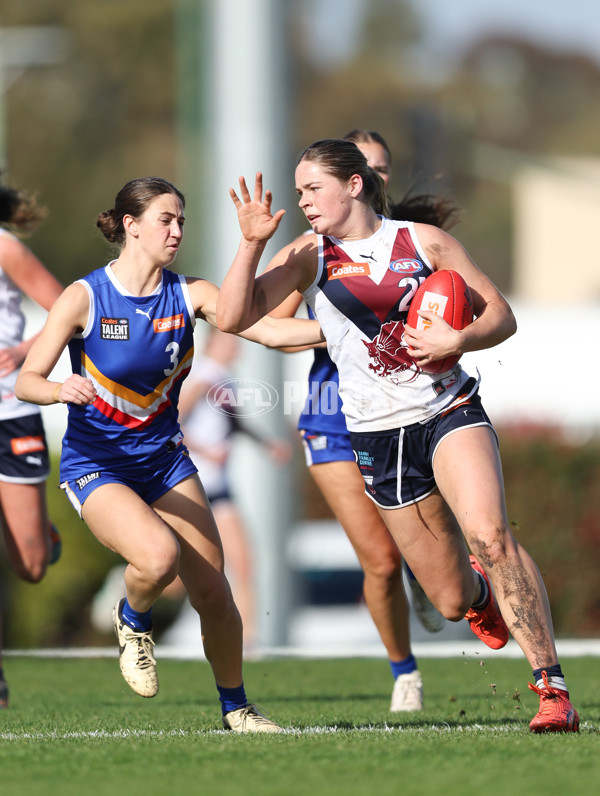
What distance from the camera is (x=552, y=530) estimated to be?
14562 mm

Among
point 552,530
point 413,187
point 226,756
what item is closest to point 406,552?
point 226,756

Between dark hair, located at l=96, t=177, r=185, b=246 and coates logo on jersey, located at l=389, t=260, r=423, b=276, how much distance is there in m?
0.98

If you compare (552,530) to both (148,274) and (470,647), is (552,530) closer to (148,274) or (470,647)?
(470,647)

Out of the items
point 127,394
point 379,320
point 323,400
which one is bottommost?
point 323,400

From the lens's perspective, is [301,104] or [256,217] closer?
[256,217]

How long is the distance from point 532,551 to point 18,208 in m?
8.17

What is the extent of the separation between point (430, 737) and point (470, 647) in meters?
6.10

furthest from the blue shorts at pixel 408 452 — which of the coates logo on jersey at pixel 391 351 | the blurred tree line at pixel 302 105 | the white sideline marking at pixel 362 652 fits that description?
the blurred tree line at pixel 302 105

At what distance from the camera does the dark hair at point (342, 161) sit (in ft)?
19.8

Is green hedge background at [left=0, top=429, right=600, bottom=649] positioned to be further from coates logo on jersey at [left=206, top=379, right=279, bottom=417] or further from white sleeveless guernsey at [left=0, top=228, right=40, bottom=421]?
white sleeveless guernsey at [left=0, top=228, right=40, bottom=421]

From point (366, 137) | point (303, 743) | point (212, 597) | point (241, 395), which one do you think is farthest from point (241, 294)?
point (366, 137)

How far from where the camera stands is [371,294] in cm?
600

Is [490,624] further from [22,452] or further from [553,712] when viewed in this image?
[22,452]


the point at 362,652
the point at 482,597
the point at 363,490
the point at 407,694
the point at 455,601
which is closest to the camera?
the point at 455,601
